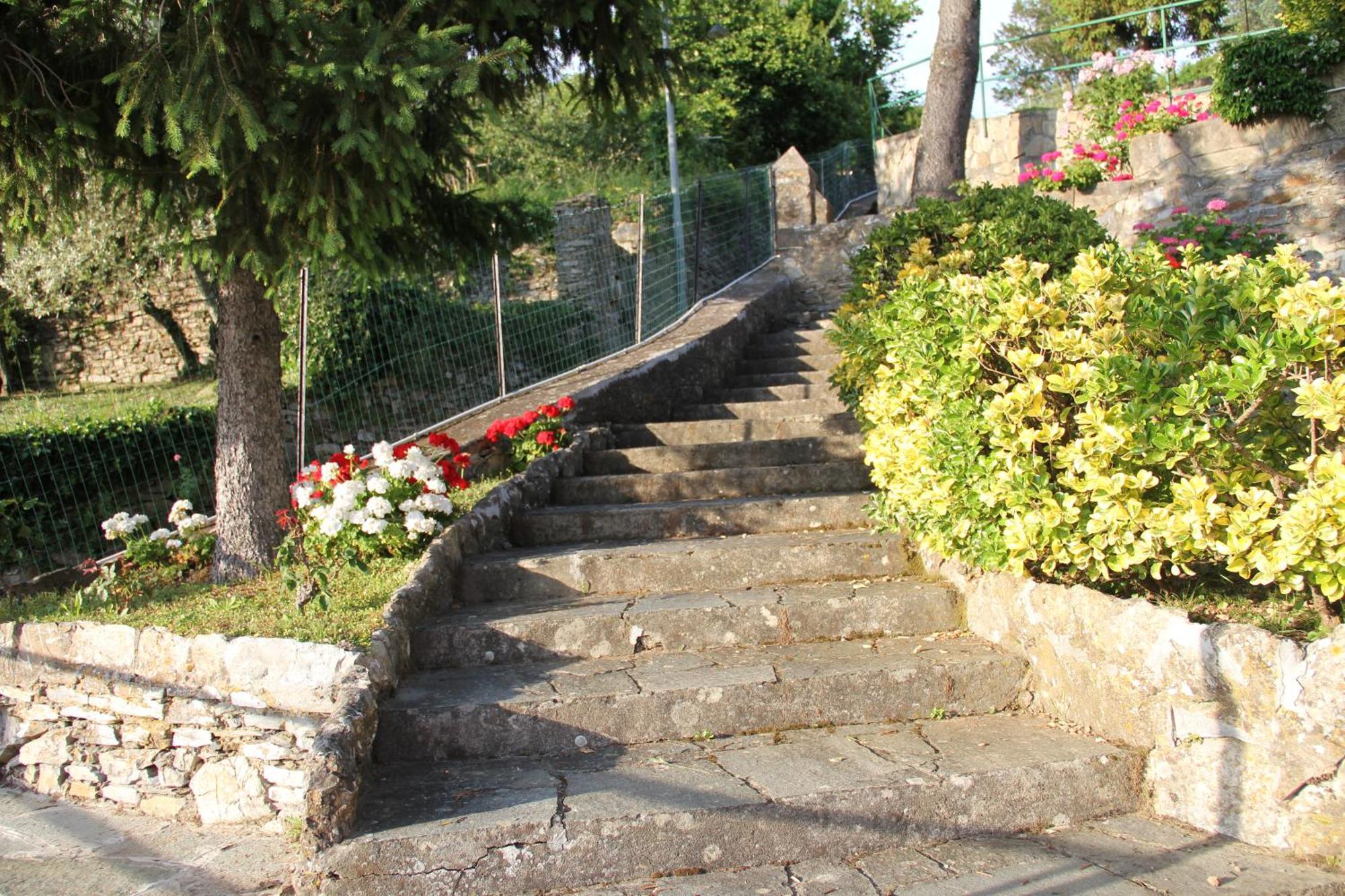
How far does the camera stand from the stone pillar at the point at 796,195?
40.9 ft

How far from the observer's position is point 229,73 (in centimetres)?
444

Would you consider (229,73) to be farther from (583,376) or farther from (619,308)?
(619,308)

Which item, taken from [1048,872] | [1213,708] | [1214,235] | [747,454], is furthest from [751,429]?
[1214,235]

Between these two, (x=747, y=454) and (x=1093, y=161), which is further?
(x=1093, y=161)

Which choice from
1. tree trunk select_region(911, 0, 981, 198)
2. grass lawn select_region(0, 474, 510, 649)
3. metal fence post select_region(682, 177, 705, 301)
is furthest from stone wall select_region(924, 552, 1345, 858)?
tree trunk select_region(911, 0, 981, 198)

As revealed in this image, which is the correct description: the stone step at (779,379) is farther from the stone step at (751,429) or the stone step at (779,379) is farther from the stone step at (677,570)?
the stone step at (677,570)

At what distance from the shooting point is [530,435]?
6438 mm

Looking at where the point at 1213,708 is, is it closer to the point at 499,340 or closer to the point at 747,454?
the point at 747,454

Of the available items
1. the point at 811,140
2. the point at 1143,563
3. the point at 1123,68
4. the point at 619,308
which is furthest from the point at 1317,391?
the point at 811,140

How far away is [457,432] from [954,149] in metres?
6.49

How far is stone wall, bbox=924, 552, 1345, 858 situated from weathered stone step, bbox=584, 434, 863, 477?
268 cm

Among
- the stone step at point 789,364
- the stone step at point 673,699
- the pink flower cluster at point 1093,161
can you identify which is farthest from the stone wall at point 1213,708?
the pink flower cluster at point 1093,161

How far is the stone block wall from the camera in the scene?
3.88m

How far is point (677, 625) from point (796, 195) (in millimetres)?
9111
